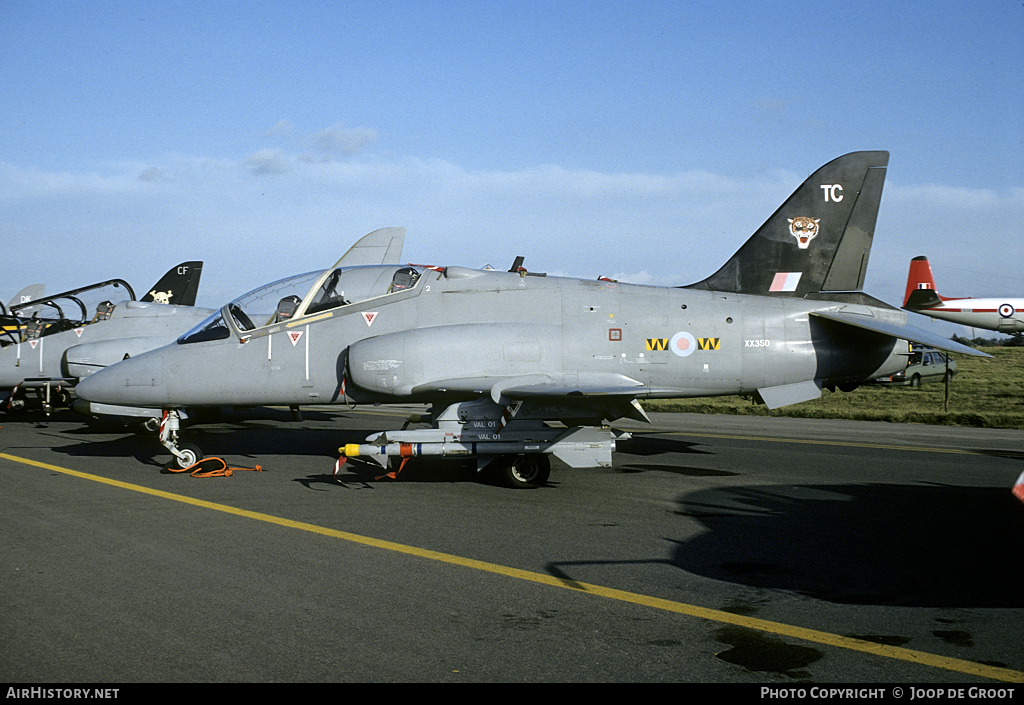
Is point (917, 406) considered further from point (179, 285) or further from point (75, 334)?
point (75, 334)

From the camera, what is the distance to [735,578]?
19.0ft

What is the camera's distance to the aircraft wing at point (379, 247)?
19.1 m

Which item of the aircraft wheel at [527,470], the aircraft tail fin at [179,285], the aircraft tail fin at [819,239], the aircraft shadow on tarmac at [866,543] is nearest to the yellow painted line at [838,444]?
the aircraft tail fin at [819,239]

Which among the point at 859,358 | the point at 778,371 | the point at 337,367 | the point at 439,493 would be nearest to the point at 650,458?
the point at 778,371

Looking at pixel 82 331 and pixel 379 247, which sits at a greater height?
pixel 379 247

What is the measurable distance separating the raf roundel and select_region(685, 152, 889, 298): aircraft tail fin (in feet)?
4.32

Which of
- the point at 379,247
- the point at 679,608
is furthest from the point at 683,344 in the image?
the point at 379,247

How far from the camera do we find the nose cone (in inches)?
413

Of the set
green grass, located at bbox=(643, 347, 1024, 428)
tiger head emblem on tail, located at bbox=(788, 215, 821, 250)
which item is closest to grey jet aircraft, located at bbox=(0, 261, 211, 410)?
tiger head emblem on tail, located at bbox=(788, 215, 821, 250)

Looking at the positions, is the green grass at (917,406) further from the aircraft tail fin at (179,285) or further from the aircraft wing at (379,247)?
the aircraft tail fin at (179,285)

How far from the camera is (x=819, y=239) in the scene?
37.9 ft

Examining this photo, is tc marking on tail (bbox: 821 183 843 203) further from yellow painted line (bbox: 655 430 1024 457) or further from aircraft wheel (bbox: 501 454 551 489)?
aircraft wheel (bbox: 501 454 551 489)

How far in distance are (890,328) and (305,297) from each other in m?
7.90

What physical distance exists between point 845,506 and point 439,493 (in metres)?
4.56
